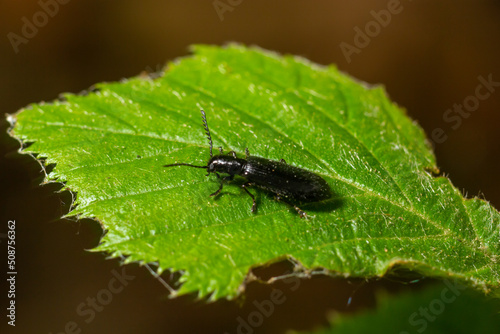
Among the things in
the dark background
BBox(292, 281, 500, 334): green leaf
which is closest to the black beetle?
BBox(292, 281, 500, 334): green leaf

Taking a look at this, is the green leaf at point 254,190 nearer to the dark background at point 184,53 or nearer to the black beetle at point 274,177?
the black beetle at point 274,177

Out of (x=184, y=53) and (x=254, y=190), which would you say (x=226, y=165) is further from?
(x=184, y=53)

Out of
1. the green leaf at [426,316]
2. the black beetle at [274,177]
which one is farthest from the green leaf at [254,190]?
the green leaf at [426,316]

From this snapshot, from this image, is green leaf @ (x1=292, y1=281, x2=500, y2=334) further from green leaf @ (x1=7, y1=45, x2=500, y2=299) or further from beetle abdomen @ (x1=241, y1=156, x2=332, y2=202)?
beetle abdomen @ (x1=241, y1=156, x2=332, y2=202)

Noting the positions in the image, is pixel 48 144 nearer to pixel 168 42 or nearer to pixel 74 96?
pixel 74 96

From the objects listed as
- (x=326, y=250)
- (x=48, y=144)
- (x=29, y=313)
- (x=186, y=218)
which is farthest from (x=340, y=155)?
(x=29, y=313)

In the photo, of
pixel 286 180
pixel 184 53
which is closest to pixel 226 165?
pixel 286 180
